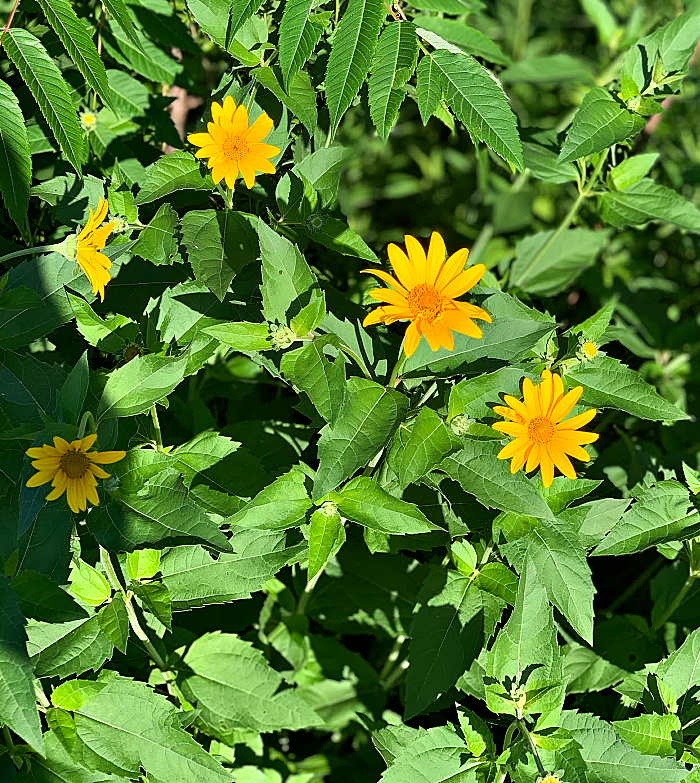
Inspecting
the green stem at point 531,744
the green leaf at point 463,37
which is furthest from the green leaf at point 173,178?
the green stem at point 531,744

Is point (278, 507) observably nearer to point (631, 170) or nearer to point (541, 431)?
point (541, 431)

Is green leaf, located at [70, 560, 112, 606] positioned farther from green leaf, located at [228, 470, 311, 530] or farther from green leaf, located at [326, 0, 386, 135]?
green leaf, located at [326, 0, 386, 135]

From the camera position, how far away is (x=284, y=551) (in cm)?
136

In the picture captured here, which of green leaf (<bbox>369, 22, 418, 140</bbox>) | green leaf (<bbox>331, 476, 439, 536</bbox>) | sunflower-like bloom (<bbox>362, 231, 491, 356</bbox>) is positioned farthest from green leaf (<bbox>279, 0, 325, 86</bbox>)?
green leaf (<bbox>331, 476, 439, 536</bbox>)

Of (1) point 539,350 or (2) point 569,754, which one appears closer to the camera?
(2) point 569,754

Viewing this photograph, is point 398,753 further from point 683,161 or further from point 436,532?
point 683,161

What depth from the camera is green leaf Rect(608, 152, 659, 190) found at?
6.03 ft

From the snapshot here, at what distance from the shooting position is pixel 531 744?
126cm

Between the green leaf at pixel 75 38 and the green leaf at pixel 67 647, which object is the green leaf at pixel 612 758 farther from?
the green leaf at pixel 75 38

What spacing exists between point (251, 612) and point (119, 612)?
0.57m

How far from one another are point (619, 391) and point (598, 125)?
59 cm

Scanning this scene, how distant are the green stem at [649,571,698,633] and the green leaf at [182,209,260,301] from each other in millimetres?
1069

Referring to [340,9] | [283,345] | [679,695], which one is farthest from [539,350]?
[340,9]

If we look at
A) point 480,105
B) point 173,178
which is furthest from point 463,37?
point 173,178
